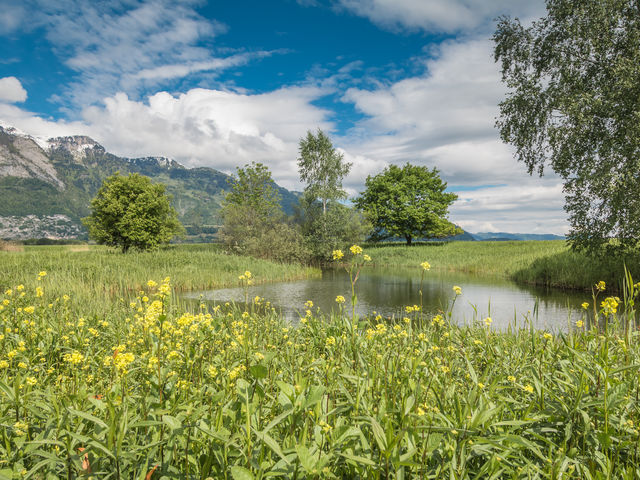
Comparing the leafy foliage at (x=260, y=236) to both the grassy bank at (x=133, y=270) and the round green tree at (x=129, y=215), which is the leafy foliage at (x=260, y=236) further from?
the round green tree at (x=129, y=215)

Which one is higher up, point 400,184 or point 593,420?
point 400,184

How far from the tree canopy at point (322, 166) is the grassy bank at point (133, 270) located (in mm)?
11847

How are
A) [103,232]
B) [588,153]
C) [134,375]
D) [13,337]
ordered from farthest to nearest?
[103,232] < [588,153] < [13,337] < [134,375]

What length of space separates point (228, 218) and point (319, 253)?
9615 millimetres

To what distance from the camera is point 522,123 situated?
17391mm

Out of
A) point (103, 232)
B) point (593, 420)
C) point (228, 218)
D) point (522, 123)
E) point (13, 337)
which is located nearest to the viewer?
point (593, 420)

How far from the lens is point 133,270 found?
18.2 m

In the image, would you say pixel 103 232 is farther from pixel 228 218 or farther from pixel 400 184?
pixel 400 184

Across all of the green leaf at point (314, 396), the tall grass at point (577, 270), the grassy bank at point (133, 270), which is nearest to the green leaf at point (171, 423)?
the green leaf at point (314, 396)

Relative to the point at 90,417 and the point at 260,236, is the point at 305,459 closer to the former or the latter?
the point at 90,417

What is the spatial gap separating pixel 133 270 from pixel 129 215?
63.7 ft

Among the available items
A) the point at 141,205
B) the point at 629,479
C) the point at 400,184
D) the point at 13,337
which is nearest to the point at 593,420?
the point at 629,479

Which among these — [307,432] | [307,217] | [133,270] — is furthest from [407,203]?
[307,432]

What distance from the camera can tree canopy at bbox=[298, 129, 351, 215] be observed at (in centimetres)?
3456
